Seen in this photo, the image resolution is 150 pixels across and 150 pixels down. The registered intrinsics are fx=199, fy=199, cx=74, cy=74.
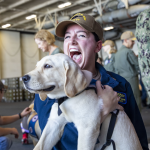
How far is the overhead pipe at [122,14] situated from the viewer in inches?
342

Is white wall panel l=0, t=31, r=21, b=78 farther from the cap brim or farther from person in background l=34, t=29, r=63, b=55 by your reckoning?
the cap brim

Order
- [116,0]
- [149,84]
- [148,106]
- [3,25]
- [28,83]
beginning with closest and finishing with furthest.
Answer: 1. [28,83]
2. [149,84]
3. [148,106]
4. [116,0]
5. [3,25]

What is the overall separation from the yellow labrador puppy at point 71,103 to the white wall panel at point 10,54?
44.8ft

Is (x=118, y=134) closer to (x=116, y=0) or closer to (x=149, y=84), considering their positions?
(x=149, y=84)

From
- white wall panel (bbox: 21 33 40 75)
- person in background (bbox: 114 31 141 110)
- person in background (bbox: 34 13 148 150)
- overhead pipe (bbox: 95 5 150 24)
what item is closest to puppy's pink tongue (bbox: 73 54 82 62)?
person in background (bbox: 34 13 148 150)

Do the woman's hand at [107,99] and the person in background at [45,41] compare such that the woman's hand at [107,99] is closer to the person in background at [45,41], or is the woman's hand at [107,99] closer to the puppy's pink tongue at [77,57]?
the puppy's pink tongue at [77,57]

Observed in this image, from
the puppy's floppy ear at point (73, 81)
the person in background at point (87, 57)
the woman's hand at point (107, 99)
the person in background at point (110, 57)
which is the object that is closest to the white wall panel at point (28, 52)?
the person in background at point (110, 57)

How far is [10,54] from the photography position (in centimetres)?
1430

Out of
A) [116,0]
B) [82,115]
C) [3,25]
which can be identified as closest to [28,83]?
[82,115]

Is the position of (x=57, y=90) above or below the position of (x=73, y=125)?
above

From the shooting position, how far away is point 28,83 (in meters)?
0.99

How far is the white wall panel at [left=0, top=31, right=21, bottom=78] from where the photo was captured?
45.9 feet

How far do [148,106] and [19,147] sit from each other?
462 centimetres

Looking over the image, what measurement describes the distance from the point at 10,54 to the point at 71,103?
14.1 m
